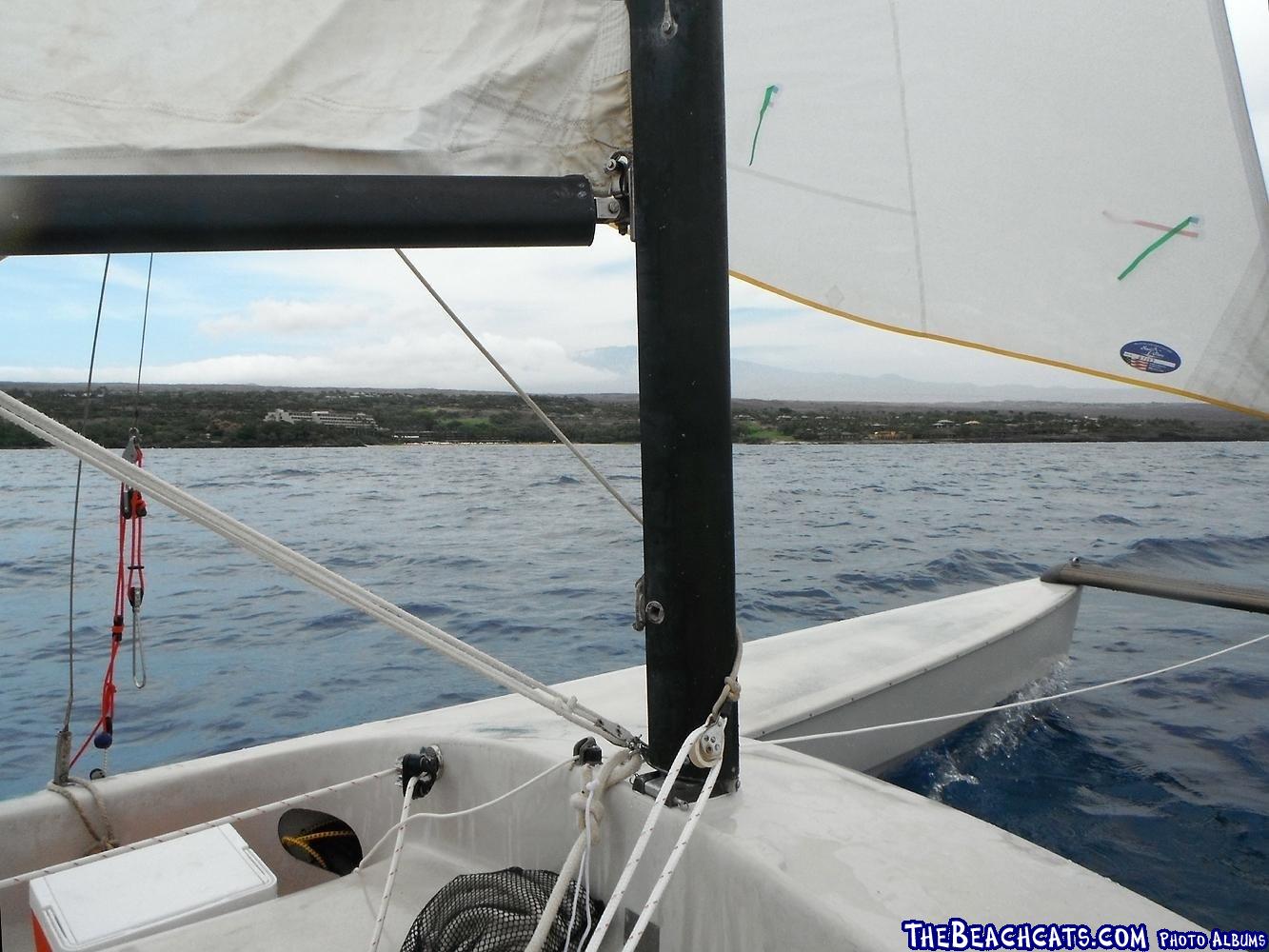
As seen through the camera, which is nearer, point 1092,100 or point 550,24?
point 550,24

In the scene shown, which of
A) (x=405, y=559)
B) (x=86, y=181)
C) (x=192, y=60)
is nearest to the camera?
(x=86, y=181)

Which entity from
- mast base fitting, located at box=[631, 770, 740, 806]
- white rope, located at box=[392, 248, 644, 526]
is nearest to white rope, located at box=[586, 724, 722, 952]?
mast base fitting, located at box=[631, 770, 740, 806]

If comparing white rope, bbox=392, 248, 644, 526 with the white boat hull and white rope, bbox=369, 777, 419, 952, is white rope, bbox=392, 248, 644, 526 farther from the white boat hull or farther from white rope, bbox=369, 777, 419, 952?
white rope, bbox=369, 777, 419, 952

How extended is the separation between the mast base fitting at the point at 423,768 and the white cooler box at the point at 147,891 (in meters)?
0.30

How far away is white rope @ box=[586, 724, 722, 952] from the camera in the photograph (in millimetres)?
1080

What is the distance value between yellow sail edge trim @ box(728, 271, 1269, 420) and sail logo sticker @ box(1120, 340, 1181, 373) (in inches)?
1.4

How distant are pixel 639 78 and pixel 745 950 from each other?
120 centimetres

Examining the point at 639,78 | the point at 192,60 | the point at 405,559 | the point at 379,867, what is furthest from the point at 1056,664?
the point at 405,559

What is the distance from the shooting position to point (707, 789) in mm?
1260

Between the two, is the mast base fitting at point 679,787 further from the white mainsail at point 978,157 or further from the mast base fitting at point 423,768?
the white mainsail at point 978,157

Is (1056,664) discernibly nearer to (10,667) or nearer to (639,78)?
(639,78)

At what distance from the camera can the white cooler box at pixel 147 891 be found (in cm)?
147

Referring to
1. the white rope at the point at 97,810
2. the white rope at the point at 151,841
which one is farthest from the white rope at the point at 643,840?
the white rope at the point at 97,810

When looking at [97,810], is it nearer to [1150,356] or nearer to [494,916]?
[494,916]
